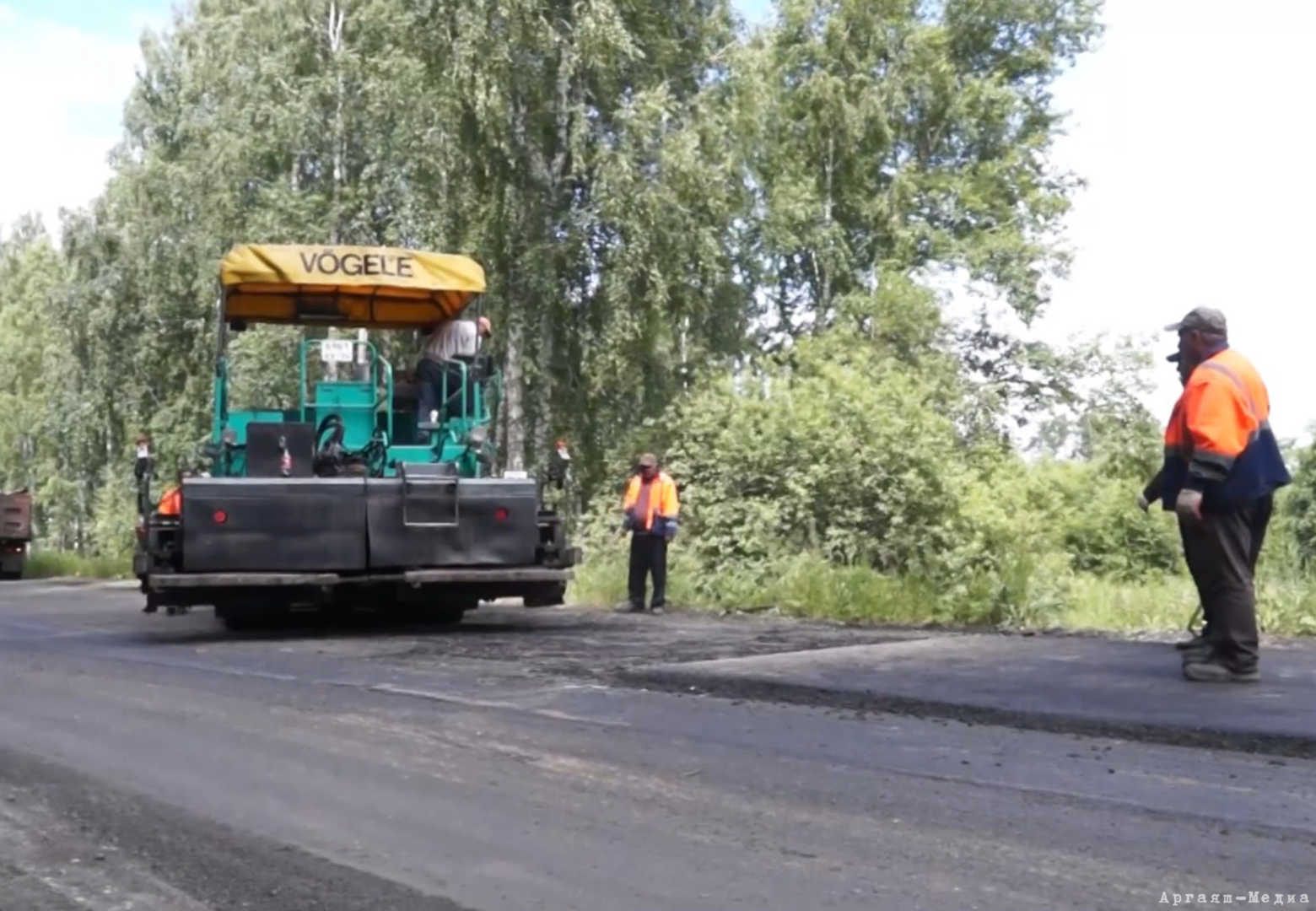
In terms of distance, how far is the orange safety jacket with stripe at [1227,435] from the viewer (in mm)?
7543

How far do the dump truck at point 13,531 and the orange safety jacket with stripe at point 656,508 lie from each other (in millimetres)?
23950

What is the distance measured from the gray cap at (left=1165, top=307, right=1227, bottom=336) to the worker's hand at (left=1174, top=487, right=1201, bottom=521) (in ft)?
2.80

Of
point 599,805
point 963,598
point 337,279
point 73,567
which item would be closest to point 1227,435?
point 599,805

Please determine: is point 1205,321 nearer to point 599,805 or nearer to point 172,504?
point 599,805

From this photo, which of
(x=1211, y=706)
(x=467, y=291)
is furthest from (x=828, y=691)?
(x=467, y=291)

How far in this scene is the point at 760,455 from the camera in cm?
1817

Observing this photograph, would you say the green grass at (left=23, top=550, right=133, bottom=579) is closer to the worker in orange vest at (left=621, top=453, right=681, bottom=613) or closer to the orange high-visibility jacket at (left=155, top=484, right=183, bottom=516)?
the worker in orange vest at (left=621, top=453, right=681, bottom=613)

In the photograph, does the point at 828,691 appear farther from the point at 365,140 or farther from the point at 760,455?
the point at 365,140

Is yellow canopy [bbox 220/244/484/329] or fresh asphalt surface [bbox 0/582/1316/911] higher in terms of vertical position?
yellow canopy [bbox 220/244/484/329]

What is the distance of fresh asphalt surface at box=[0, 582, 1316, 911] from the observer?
178 inches

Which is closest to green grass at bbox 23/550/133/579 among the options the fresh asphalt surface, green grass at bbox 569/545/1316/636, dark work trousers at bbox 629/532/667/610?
green grass at bbox 569/545/1316/636

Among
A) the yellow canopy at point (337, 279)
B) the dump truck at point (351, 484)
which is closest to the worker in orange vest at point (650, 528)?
the dump truck at point (351, 484)

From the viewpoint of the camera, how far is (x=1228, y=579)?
7.71m

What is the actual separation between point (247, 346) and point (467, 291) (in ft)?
42.1
